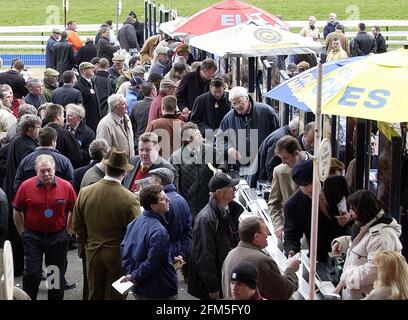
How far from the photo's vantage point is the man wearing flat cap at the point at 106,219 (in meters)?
8.45

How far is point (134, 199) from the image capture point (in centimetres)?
846

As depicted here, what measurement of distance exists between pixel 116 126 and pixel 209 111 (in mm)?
1241

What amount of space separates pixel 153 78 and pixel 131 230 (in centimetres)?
630

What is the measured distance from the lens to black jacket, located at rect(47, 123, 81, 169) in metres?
11.0

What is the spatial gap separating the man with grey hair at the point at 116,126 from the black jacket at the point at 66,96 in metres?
2.13

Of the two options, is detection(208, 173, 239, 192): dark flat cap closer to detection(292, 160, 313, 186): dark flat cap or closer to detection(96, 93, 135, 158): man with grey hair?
detection(292, 160, 313, 186): dark flat cap

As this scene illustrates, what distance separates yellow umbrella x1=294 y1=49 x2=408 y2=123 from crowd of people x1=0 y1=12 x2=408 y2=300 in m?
0.56

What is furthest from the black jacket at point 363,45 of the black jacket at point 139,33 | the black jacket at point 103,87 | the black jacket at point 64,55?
the black jacket at point 103,87

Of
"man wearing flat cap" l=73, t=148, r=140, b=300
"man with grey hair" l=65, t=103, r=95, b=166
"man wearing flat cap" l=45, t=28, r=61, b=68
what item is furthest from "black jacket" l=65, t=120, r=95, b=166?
"man wearing flat cap" l=45, t=28, r=61, b=68

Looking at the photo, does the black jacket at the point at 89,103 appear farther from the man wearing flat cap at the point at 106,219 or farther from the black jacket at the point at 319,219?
the black jacket at the point at 319,219

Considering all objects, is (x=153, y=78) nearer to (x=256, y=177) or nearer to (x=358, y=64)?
(x=256, y=177)

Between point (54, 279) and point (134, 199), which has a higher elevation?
point (134, 199)
